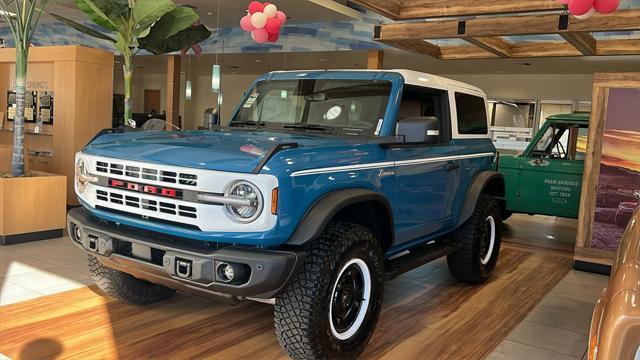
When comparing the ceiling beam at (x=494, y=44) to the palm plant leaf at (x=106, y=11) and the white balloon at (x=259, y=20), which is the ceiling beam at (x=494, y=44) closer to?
the white balloon at (x=259, y=20)

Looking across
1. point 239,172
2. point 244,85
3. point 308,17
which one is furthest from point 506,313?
point 244,85

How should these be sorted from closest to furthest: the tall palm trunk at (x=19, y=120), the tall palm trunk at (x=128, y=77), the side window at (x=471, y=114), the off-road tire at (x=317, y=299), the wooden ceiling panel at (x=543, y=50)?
the off-road tire at (x=317, y=299) < the side window at (x=471, y=114) < the tall palm trunk at (x=19, y=120) < the tall palm trunk at (x=128, y=77) < the wooden ceiling panel at (x=543, y=50)

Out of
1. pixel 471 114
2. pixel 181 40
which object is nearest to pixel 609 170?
pixel 471 114

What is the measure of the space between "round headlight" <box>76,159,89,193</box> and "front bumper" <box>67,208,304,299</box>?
451 millimetres

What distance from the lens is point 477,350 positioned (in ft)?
11.4

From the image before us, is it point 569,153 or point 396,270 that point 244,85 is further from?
point 396,270

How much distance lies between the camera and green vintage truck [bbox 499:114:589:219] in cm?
736

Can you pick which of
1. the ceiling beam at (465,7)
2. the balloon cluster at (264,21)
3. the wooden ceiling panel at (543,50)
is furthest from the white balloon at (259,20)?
the wooden ceiling panel at (543,50)

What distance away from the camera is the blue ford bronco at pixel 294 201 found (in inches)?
103

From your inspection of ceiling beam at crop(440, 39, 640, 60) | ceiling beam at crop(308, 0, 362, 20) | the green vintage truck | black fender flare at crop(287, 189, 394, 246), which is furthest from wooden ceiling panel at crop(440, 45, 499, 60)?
black fender flare at crop(287, 189, 394, 246)

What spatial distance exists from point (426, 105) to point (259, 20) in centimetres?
391

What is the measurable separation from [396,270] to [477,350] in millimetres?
685

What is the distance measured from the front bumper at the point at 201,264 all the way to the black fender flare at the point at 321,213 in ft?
0.29

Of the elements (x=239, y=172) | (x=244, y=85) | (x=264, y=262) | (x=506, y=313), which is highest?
(x=244, y=85)
